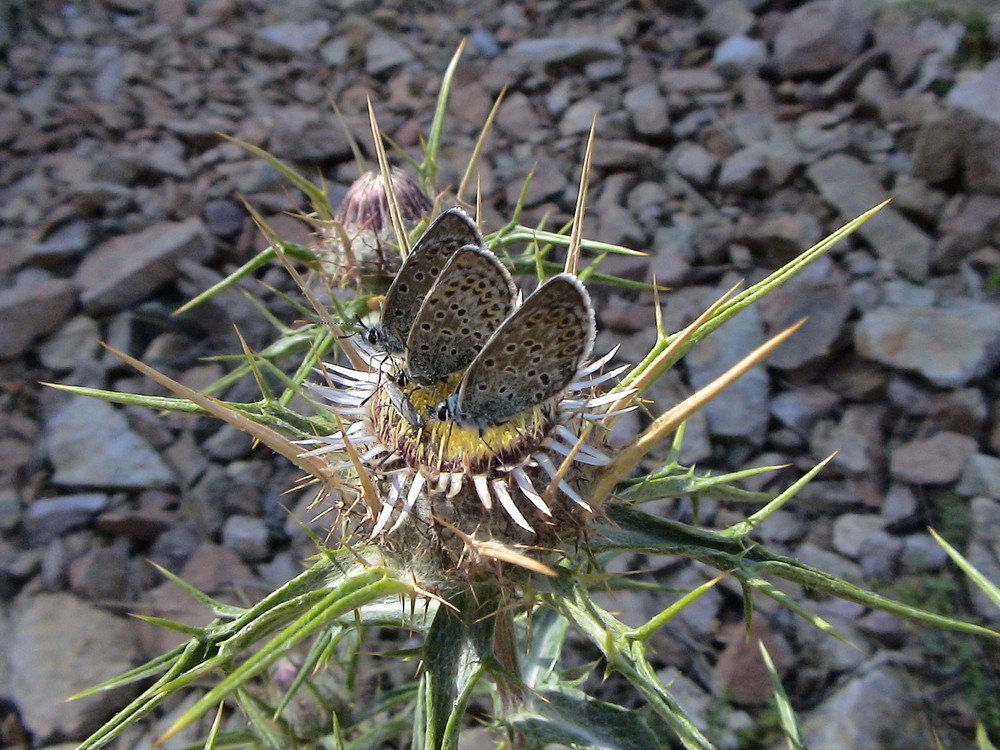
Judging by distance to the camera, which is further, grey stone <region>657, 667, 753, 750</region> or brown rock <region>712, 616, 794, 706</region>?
brown rock <region>712, 616, 794, 706</region>

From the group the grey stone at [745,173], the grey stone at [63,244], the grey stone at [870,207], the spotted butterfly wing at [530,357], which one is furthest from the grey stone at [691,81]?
the spotted butterfly wing at [530,357]

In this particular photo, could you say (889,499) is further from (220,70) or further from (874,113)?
(220,70)

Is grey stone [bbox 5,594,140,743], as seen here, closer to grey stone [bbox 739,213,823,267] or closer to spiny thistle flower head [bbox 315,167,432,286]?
spiny thistle flower head [bbox 315,167,432,286]

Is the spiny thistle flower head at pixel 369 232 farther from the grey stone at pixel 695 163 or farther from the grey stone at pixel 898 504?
the grey stone at pixel 695 163

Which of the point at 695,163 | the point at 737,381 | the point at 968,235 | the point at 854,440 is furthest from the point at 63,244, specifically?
the point at 968,235

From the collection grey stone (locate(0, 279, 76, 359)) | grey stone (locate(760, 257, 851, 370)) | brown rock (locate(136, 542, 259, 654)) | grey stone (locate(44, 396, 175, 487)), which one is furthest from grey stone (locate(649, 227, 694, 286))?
grey stone (locate(0, 279, 76, 359))

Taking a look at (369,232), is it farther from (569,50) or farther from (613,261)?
(569,50)
